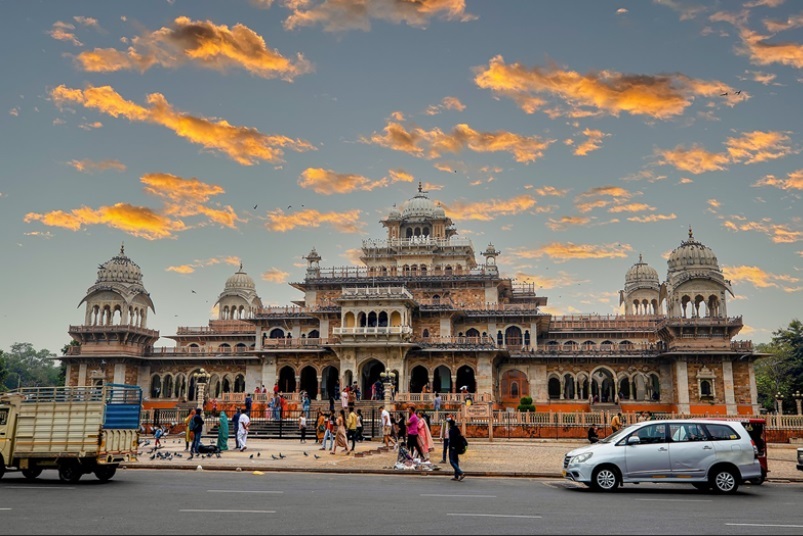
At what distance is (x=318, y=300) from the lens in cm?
5825

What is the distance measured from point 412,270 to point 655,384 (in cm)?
2136

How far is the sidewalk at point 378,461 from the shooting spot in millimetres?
21000

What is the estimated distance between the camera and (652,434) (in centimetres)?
1678

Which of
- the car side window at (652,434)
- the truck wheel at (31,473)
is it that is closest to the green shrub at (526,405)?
the car side window at (652,434)

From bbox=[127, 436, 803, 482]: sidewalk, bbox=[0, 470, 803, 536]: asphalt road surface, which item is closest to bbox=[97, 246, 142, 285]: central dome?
bbox=[127, 436, 803, 482]: sidewalk

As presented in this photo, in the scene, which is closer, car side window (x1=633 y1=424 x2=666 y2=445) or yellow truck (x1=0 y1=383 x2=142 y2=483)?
car side window (x1=633 y1=424 x2=666 y2=445)

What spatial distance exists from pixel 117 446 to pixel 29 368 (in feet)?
435

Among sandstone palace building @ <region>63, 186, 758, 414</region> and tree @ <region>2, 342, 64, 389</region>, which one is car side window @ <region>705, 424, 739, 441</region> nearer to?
sandstone palace building @ <region>63, 186, 758, 414</region>

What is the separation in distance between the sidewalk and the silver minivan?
378cm

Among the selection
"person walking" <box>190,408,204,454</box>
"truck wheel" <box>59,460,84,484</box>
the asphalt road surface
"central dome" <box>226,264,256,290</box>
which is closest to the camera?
the asphalt road surface

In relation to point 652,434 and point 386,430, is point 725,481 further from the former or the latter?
point 386,430

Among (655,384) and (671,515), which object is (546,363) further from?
(671,515)

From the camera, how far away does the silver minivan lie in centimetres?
1638

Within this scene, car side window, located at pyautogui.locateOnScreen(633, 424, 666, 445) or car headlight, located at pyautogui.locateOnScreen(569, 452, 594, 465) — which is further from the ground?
car side window, located at pyautogui.locateOnScreen(633, 424, 666, 445)
